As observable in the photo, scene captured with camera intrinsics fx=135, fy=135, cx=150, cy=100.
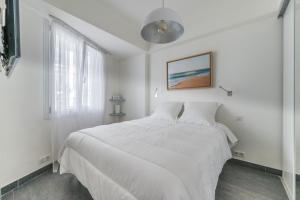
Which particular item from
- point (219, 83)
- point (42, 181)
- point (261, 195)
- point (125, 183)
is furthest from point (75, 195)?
point (219, 83)

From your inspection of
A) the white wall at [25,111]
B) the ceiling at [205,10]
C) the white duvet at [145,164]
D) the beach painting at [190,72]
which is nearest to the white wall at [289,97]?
the ceiling at [205,10]

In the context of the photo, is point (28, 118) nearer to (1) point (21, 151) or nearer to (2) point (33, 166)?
(1) point (21, 151)

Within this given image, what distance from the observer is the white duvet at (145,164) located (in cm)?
86

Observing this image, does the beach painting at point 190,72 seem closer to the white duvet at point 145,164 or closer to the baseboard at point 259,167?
the white duvet at point 145,164

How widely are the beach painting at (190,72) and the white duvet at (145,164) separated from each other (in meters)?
1.22

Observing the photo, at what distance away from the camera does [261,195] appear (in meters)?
1.57

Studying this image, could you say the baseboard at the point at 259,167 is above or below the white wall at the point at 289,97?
below

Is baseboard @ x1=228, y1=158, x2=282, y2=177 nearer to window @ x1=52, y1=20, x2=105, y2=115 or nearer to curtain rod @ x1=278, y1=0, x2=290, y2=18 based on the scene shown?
curtain rod @ x1=278, y1=0, x2=290, y2=18

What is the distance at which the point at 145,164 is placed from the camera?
38.9 inches

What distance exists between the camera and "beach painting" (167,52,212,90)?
8.32 ft

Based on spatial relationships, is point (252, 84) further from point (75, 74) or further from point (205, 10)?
point (75, 74)

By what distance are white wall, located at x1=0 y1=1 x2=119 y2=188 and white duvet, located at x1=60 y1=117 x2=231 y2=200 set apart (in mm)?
615

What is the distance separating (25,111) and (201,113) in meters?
2.62

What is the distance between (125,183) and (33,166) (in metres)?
1.81
